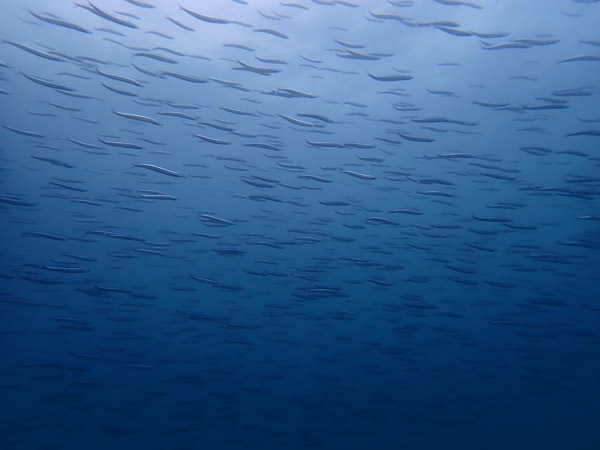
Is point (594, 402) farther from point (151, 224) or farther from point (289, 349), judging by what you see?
point (151, 224)

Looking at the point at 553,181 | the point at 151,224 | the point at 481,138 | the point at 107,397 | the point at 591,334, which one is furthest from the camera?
the point at 151,224

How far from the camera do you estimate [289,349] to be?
17.2m

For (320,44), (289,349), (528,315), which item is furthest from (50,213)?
(528,315)

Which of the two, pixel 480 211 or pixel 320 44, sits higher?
Result: pixel 320 44

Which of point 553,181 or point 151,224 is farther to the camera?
point 151,224

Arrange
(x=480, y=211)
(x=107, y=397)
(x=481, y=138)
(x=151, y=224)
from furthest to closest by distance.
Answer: (x=151, y=224), (x=480, y=211), (x=481, y=138), (x=107, y=397)

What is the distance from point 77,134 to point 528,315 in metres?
17.9

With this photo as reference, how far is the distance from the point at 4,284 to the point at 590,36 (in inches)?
787

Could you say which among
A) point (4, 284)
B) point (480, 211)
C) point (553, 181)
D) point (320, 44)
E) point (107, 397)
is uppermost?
point (320, 44)

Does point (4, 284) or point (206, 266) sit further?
point (206, 266)

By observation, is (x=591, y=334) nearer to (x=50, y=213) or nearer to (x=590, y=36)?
(x=590, y=36)

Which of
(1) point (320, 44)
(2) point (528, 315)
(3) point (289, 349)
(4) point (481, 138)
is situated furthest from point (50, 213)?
(2) point (528, 315)

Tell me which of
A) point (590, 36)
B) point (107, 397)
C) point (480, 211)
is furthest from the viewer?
point (480, 211)

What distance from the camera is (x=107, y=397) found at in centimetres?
1316
